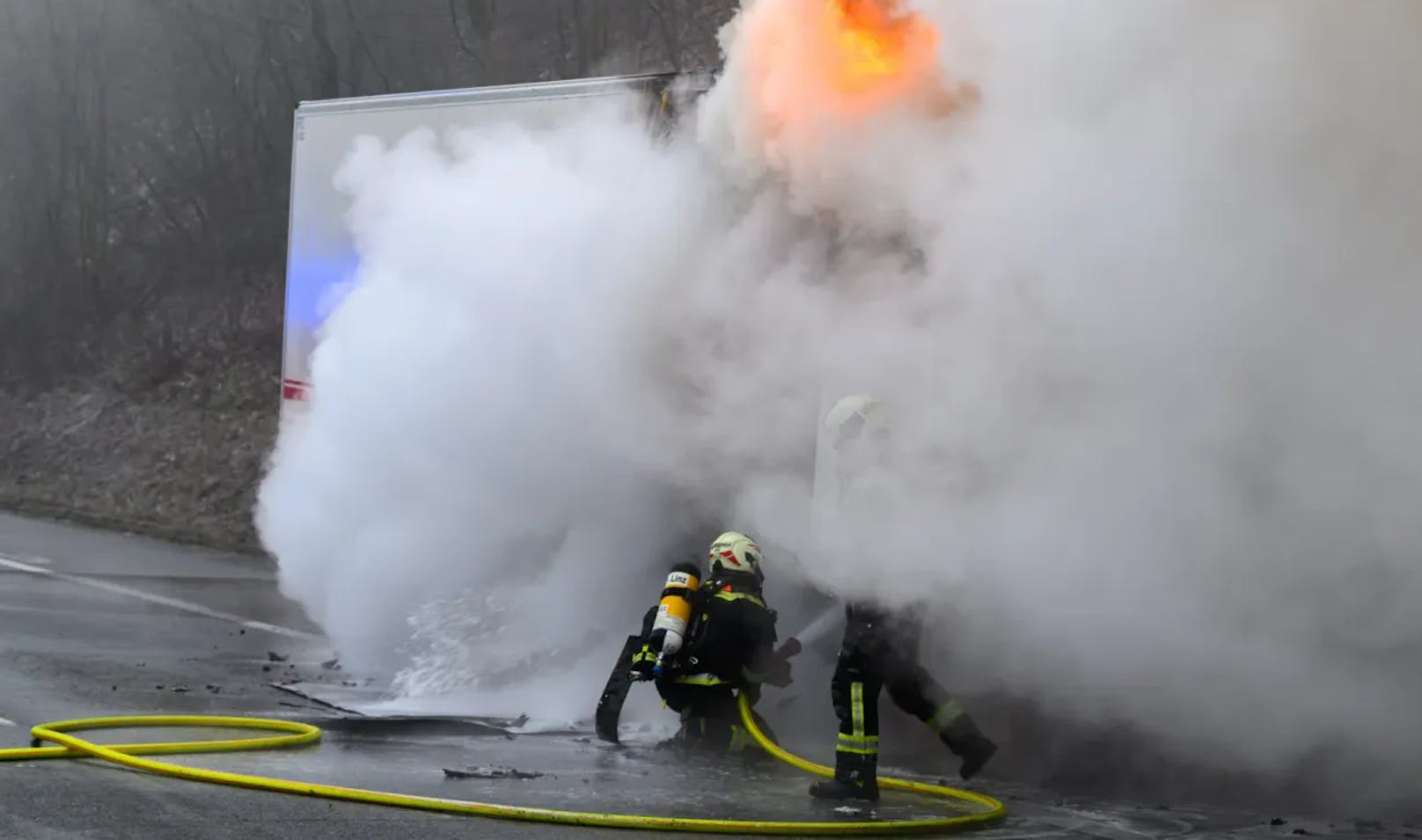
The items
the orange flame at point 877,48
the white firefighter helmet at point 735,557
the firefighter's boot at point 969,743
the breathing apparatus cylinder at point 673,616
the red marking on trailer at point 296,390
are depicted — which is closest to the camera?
the firefighter's boot at point 969,743

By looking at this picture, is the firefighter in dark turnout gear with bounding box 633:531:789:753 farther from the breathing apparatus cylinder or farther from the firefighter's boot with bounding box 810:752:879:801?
the firefighter's boot with bounding box 810:752:879:801

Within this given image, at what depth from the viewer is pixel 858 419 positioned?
306 inches

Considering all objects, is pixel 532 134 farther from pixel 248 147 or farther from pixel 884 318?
pixel 248 147

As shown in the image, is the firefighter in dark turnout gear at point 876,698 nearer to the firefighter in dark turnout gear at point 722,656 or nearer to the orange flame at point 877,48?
the firefighter in dark turnout gear at point 722,656

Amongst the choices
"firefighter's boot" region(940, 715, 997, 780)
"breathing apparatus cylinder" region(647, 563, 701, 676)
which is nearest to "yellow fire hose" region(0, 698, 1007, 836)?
"firefighter's boot" region(940, 715, 997, 780)

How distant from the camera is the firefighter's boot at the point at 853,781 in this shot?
23.0ft

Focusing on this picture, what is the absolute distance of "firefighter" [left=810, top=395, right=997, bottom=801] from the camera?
706cm

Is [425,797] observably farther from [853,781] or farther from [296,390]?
[296,390]

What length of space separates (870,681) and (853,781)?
1.43 ft

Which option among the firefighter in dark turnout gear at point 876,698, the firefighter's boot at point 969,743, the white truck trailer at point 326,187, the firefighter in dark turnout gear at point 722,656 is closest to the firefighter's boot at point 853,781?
the firefighter in dark turnout gear at point 876,698

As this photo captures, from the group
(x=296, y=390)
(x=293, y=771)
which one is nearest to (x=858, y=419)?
(x=293, y=771)

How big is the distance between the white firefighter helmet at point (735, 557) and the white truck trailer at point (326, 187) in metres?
4.61

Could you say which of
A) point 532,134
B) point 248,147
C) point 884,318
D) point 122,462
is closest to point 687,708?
point 884,318

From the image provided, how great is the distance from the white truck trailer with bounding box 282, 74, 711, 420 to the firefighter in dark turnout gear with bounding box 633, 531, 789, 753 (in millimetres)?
4741
